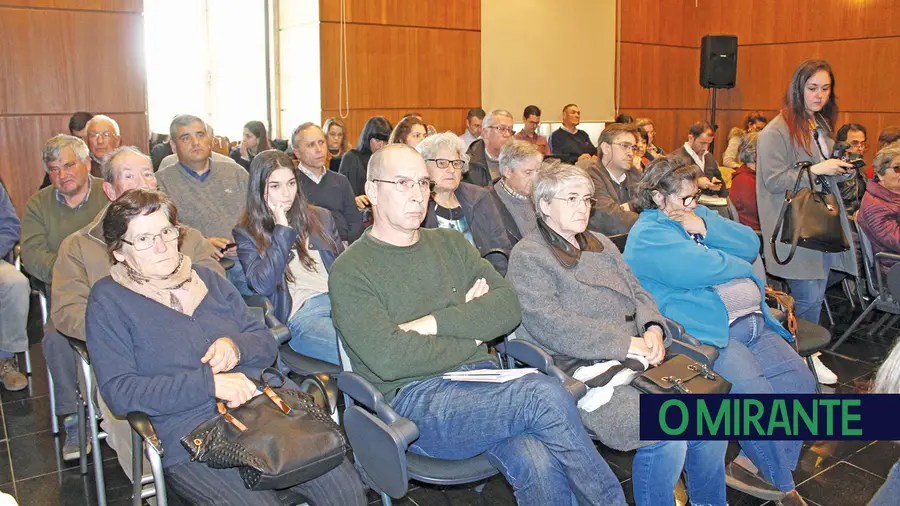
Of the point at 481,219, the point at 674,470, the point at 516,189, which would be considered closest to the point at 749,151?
the point at 516,189

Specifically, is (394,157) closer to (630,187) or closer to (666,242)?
(666,242)

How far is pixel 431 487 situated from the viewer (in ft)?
9.77

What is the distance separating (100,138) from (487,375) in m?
3.80

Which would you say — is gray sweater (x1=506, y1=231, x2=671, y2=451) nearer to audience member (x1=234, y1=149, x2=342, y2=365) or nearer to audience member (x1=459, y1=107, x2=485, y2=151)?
audience member (x1=234, y1=149, x2=342, y2=365)

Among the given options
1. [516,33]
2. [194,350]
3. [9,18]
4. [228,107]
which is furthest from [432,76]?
[194,350]

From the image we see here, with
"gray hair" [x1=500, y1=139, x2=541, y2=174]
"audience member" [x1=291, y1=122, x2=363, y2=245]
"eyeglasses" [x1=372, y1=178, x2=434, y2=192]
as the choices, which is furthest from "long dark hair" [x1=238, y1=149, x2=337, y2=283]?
"audience member" [x1=291, y1=122, x2=363, y2=245]

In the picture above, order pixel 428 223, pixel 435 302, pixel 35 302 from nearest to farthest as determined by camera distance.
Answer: pixel 435 302, pixel 428 223, pixel 35 302

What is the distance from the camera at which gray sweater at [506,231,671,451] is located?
241cm

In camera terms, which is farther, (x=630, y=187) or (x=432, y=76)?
(x=432, y=76)

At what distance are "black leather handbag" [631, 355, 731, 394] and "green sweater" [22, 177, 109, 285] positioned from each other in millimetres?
2831

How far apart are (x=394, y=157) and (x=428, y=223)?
4.25ft

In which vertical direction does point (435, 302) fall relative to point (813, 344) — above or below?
above

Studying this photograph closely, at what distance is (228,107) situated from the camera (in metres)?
8.03

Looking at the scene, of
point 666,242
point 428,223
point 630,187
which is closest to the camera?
point 666,242
